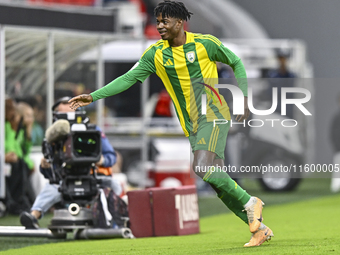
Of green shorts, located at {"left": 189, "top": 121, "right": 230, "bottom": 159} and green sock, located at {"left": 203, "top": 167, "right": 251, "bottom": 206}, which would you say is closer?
green sock, located at {"left": 203, "top": 167, "right": 251, "bottom": 206}

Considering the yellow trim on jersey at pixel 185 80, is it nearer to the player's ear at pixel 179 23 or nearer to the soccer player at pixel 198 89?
the soccer player at pixel 198 89

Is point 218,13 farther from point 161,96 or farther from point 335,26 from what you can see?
point 161,96

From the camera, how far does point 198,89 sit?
7.50m

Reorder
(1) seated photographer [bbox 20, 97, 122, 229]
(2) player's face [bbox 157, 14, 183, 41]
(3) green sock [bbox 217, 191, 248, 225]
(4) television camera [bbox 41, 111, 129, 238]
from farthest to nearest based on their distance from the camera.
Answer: (1) seated photographer [bbox 20, 97, 122, 229]
(4) television camera [bbox 41, 111, 129, 238]
(3) green sock [bbox 217, 191, 248, 225]
(2) player's face [bbox 157, 14, 183, 41]

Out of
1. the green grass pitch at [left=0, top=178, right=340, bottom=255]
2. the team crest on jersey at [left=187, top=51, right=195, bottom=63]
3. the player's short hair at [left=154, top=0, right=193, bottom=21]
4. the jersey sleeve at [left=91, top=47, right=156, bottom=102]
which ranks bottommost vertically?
the green grass pitch at [left=0, top=178, right=340, bottom=255]

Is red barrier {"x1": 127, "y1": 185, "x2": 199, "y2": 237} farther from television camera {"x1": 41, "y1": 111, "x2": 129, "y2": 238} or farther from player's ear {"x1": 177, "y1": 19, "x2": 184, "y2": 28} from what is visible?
player's ear {"x1": 177, "y1": 19, "x2": 184, "y2": 28}

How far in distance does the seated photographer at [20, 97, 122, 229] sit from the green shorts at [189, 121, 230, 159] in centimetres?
226

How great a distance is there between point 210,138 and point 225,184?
44 cm

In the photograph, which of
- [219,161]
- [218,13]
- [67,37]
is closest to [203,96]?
[219,161]

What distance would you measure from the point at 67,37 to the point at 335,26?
54.6ft

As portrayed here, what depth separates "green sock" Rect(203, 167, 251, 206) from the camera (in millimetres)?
7164

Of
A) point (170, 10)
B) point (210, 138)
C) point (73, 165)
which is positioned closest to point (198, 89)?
point (210, 138)

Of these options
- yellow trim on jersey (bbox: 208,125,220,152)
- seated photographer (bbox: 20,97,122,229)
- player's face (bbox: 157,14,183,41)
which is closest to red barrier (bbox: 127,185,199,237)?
seated photographer (bbox: 20,97,122,229)

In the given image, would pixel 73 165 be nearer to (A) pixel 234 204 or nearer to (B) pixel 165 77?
(B) pixel 165 77
